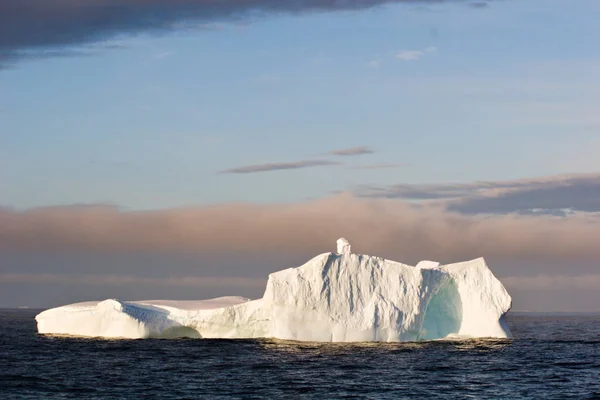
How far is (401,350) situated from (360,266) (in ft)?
15.3

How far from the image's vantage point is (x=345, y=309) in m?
38.4

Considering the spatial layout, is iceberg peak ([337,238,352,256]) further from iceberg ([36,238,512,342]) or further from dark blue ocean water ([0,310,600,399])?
dark blue ocean water ([0,310,600,399])

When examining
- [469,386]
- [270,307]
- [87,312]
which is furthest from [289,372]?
[87,312]

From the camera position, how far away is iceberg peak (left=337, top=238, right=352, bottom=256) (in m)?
39.3

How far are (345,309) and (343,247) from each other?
10.1ft

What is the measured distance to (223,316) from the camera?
40531mm

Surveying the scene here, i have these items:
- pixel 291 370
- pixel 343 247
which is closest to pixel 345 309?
pixel 343 247

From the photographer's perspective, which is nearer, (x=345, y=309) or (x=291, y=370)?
(x=291, y=370)

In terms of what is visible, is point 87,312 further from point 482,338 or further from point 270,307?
point 482,338

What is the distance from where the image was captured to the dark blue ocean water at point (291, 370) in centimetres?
2562

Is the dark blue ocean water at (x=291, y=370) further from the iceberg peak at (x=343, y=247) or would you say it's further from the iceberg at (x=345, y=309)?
the iceberg peak at (x=343, y=247)

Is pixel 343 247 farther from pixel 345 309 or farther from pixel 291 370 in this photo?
pixel 291 370

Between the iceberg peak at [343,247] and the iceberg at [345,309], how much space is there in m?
0.05

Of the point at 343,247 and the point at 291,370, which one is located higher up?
the point at 343,247
